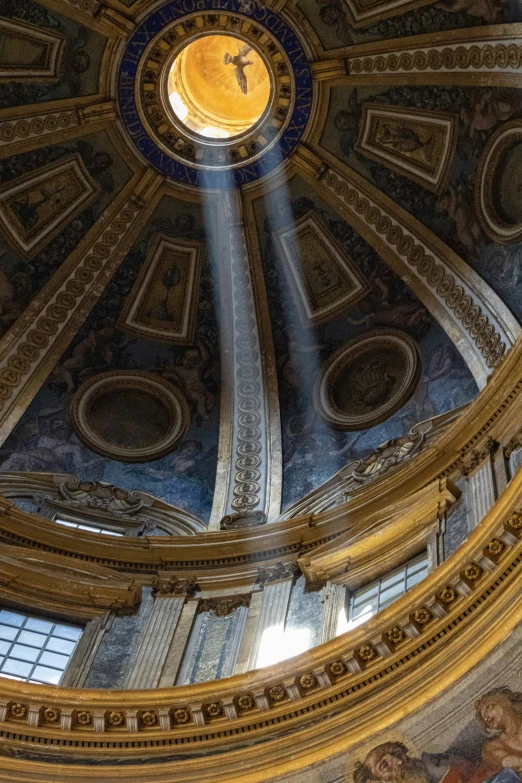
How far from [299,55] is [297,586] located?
38.7 feet

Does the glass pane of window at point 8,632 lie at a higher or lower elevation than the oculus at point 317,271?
lower

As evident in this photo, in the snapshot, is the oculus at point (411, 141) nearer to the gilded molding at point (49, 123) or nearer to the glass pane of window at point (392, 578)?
the gilded molding at point (49, 123)

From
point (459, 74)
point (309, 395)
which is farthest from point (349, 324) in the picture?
point (459, 74)

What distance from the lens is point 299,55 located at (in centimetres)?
2353

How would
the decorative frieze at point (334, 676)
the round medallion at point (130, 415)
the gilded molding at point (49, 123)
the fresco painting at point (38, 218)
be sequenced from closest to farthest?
1. the decorative frieze at point (334, 676)
2. the round medallion at point (130, 415)
3. the fresco painting at point (38, 218)
4. the gilded molding at point (49, 123)

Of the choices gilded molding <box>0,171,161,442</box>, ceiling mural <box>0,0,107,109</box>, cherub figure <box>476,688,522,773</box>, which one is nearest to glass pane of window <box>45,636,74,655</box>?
gilded molding <box>0,171,161,442</box>

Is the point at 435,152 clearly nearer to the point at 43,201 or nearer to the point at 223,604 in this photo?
the point at 43,201

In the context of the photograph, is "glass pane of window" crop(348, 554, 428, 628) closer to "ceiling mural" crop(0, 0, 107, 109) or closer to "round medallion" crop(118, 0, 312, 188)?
"round medallion" crop(118, 0, 312, 188)

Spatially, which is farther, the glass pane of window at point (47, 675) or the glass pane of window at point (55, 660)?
the glass pane of window at point (55, 660)

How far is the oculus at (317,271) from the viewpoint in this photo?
75.6ft

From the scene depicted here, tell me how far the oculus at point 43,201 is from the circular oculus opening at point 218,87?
107 inches

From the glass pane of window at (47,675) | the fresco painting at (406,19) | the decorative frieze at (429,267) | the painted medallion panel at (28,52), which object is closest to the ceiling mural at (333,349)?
the decorative frieze at (429,267)

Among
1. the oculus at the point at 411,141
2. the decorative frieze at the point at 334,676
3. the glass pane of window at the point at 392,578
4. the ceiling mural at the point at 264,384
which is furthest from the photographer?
the oculus at the point at 411,141

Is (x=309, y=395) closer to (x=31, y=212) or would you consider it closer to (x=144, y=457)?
(x=144, y=457)
